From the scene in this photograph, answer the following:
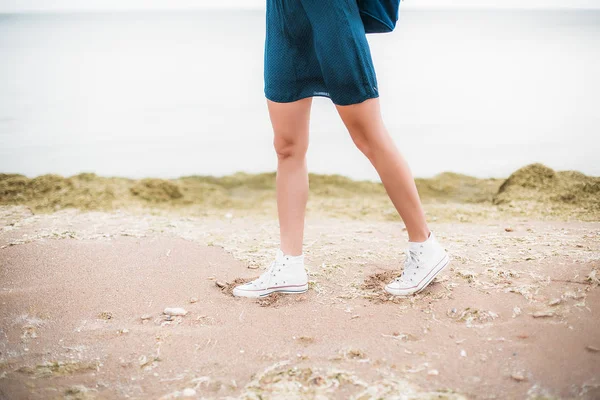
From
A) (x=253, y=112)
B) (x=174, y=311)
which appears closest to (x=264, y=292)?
(x=174, y=311)

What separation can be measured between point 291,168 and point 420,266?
73 centimetres

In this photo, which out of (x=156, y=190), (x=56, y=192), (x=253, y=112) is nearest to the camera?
(x=56, y=192)

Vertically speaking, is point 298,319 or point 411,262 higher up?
point 411,262

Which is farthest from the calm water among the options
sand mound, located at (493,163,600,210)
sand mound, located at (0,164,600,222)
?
sand mound, located at (493,163,600,210)

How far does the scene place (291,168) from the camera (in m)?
2.45

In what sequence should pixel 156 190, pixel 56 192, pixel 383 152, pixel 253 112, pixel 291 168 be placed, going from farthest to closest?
1. pixel 253 112
2. pixel 156 190
3. pixel 56 192
4. pixel 291 168
5. pixel 383 152

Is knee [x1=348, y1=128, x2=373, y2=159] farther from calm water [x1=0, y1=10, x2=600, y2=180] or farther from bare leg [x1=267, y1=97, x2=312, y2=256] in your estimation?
calm water [x1=0, y1=10, x2=600, y2=180]

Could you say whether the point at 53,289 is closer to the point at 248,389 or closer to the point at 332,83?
the point at 248,389

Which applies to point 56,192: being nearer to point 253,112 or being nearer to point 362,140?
point 362,140

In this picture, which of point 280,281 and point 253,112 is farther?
point 253,112

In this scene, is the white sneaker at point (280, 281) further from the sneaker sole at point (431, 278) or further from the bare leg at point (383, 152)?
the bare leg at point (383, 152)

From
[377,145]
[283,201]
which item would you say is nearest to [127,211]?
[283,201]

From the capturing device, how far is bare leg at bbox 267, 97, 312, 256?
91.4 inches

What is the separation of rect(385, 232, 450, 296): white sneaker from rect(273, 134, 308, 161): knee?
65 cm
